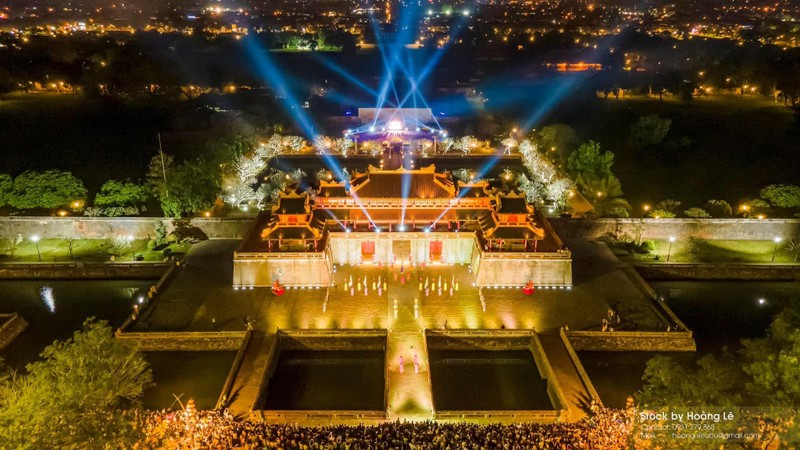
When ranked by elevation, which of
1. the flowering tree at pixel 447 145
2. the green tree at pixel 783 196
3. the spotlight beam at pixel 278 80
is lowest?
the green tree at pixel 783 196

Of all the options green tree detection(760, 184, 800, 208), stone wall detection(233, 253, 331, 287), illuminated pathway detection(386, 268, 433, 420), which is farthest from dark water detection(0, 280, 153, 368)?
green tree detection(760, 184, 800, 208)

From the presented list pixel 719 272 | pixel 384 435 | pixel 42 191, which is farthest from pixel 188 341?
pixel 719 272

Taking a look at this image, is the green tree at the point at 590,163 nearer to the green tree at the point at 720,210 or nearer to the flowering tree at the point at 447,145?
the green tree at the point at 720,210

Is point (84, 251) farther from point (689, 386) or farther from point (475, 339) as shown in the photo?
point (689, 386)

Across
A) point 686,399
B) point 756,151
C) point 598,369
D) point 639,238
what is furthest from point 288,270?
point 756,151

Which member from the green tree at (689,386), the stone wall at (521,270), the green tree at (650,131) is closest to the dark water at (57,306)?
the stone wall at (521,270)

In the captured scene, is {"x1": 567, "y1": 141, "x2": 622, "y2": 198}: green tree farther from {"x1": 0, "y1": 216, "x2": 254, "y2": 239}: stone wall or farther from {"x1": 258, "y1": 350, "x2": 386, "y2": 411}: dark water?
{"x1": 0, "y1": 216, "x2": 254, "y2": 239}: stone wall
